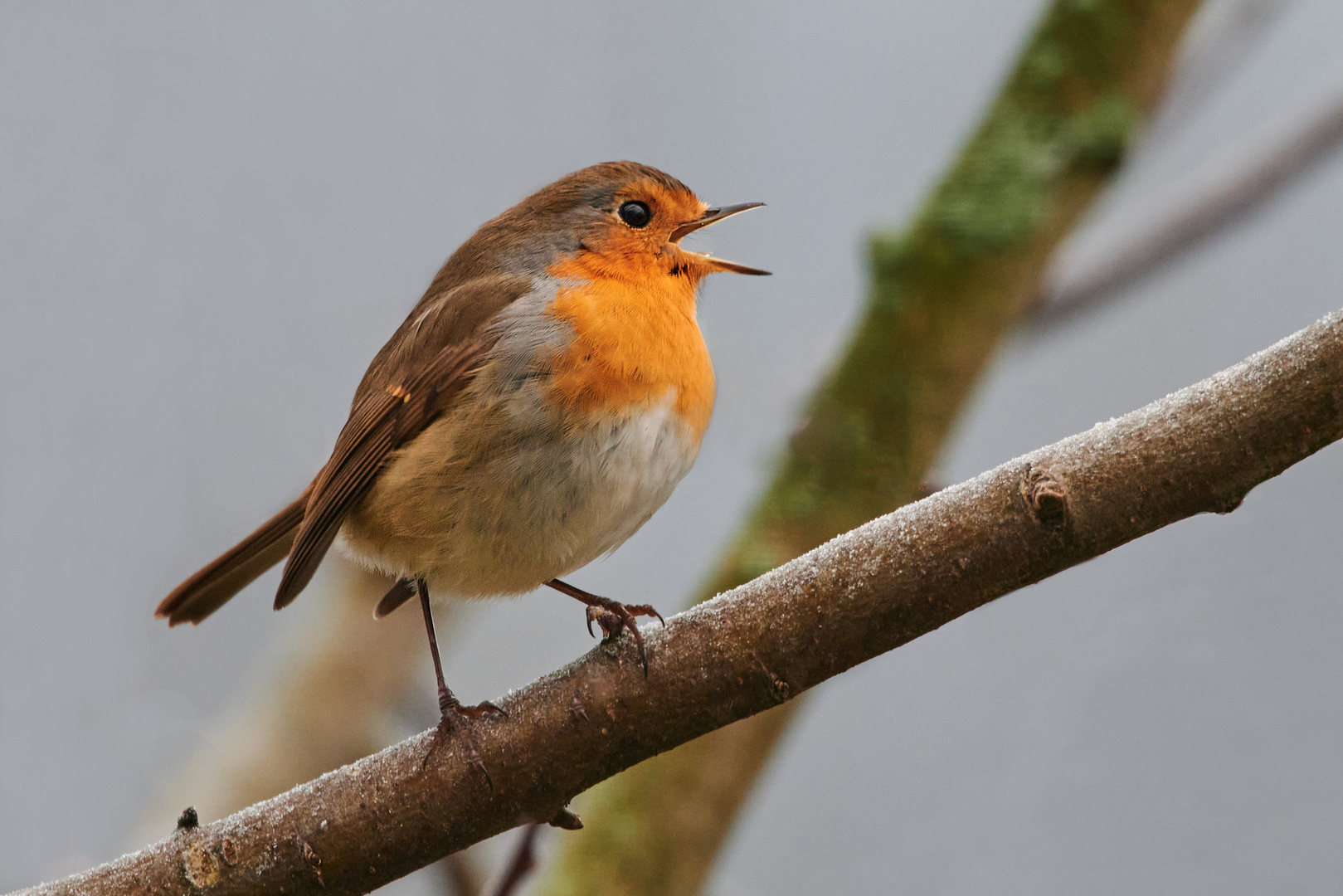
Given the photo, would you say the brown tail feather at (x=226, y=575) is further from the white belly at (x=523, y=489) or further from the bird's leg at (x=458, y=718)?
the bird's leg at (x=458, y=718)

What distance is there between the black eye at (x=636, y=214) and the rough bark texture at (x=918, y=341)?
23.8 inches

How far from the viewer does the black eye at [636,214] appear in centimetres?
287

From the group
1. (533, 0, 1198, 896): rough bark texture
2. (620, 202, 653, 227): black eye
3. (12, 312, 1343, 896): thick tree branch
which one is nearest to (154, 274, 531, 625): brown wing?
(620, 202, 653, 227): black eye

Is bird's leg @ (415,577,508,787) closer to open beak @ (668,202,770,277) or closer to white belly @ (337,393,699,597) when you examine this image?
white belly @ (337,393,699,597)

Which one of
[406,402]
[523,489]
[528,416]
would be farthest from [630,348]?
[406,402]

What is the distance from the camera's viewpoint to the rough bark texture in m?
2.56

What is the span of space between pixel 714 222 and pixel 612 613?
1.20m

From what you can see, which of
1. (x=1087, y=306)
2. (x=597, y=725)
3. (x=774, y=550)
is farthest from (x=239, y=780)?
(x=1087, y=306)

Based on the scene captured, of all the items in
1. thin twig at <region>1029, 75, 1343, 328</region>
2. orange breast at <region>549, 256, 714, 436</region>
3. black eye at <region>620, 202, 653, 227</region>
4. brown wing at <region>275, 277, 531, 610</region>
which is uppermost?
black eye at <region>620, 202, 653, 227</region>

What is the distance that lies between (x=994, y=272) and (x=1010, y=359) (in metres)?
0.26

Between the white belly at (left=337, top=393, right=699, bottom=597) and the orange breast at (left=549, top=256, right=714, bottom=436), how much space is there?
51 millimetres

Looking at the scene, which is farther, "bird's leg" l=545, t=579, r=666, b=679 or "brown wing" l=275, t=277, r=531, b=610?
"brown wing" l=275, t=277, r=531, b=610

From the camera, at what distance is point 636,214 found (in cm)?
288

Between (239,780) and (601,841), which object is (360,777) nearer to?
(601,841)
